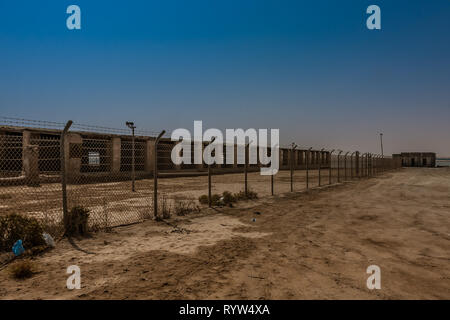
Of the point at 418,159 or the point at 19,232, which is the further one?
the point at 418,159

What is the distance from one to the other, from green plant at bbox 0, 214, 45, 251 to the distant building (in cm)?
8841

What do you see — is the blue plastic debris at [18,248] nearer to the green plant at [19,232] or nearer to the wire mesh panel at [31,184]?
the green plant at [19,232]

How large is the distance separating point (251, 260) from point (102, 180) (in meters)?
20.0

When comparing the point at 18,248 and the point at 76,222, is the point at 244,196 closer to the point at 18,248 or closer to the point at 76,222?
the point at 76,222

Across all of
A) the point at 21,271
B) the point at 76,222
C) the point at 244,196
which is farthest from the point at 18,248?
the point at 244,196

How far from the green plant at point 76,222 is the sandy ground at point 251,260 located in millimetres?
432

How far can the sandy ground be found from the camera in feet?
11.0

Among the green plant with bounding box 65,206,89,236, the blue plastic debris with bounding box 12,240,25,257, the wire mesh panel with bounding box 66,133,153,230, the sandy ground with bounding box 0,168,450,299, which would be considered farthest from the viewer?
the wire mesh panel with bounding box 66,133,153,230

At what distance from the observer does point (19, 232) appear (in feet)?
16.2

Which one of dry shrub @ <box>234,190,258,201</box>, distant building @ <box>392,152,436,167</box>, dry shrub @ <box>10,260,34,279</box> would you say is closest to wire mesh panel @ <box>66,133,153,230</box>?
dry shrub @ <box>10,260,34,279</box>

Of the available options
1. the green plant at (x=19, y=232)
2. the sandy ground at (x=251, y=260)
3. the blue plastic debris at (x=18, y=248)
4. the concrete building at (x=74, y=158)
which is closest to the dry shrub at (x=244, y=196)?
the concrete building at (x=74, y=158)

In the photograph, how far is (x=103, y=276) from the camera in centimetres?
377

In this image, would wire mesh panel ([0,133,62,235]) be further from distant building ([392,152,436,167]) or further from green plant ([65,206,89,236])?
distant building ([392,152,436,167])
